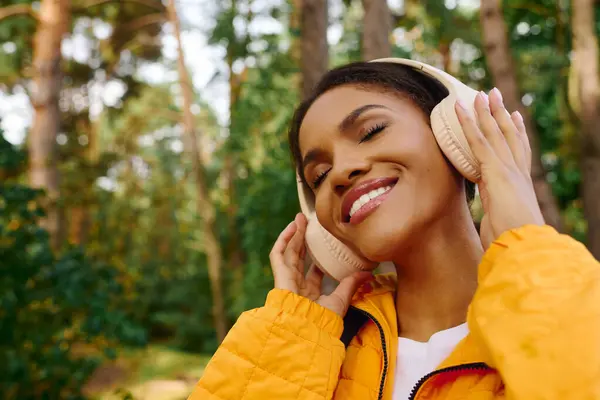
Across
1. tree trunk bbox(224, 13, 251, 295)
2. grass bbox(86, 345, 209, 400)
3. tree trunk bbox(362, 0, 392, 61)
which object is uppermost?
tree trunk bbox(362, 0, 392, 61)

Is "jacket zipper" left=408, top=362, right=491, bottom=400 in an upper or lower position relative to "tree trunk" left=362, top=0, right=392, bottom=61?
lower

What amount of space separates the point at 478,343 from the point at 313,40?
364cm

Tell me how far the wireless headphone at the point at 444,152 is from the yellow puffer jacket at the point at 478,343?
0.40ft

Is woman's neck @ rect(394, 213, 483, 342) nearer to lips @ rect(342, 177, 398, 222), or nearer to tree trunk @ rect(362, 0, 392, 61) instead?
lips @ rect(342, 177, 398, 222)

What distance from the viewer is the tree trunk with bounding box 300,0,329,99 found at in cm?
422

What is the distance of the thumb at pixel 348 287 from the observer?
159cm

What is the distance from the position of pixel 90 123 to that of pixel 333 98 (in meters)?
14.6

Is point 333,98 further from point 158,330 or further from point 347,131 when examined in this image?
point 158,330

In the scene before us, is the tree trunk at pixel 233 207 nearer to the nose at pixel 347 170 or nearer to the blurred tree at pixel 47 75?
the blurred tree at pixel 47 75

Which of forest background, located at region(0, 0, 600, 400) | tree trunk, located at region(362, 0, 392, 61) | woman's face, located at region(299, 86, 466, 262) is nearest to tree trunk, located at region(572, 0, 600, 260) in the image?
forest background, located at region(0, 0, 600, 400)

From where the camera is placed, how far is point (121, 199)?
48.1 feet

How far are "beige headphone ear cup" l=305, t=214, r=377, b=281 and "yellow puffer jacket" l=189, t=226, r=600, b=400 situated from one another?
0.09 metres

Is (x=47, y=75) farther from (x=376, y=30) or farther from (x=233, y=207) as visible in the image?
(x=376, y=30)

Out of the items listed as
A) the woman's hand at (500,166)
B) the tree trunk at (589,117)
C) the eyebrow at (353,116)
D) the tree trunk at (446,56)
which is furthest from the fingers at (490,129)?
the tree trunk at (446,56)
